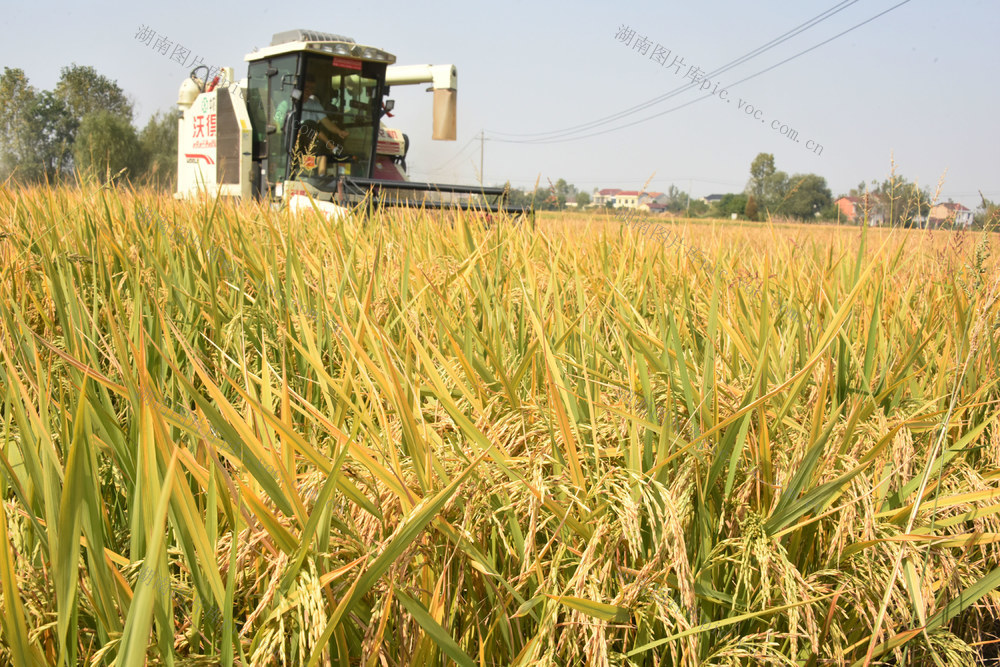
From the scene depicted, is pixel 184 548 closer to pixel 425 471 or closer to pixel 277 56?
pixel 425 471

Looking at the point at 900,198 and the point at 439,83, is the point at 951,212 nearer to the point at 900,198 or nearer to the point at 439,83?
the point at 900,198

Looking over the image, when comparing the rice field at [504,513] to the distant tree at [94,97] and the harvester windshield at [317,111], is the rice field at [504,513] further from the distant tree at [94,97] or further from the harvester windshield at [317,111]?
the distant tree at [94,97]

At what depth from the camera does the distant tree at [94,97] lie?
25484 mm

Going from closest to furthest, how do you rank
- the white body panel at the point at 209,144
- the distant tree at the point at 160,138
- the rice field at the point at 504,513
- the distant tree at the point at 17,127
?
the rice field at the point at 504,513 → the distant tree at the point at 17,127 → the white body panel at the point at 209,144 → the distant tree at the point at 160,138

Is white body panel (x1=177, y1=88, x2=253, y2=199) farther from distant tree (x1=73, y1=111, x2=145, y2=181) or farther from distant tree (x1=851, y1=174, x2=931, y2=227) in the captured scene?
distant tree (x1=73, y1=111, x2=145, y2=181)

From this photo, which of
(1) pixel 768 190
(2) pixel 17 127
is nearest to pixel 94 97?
(2) pixel 17 127

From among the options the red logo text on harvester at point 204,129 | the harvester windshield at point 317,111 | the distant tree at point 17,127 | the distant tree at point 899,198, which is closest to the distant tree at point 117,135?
the distant tree at point 17,127

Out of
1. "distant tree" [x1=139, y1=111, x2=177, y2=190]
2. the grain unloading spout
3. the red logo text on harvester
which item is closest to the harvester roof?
the grain unloading spout

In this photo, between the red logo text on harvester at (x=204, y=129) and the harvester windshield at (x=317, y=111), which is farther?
the red logo text on harvester at (x=204, y=129)

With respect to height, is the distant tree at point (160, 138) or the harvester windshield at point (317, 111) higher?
the distant tree at point (160, 138)

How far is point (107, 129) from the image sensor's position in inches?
1136

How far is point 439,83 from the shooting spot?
25.5 feet

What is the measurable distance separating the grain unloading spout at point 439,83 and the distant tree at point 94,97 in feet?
67.1

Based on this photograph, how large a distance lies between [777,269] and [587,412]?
4.26ft
